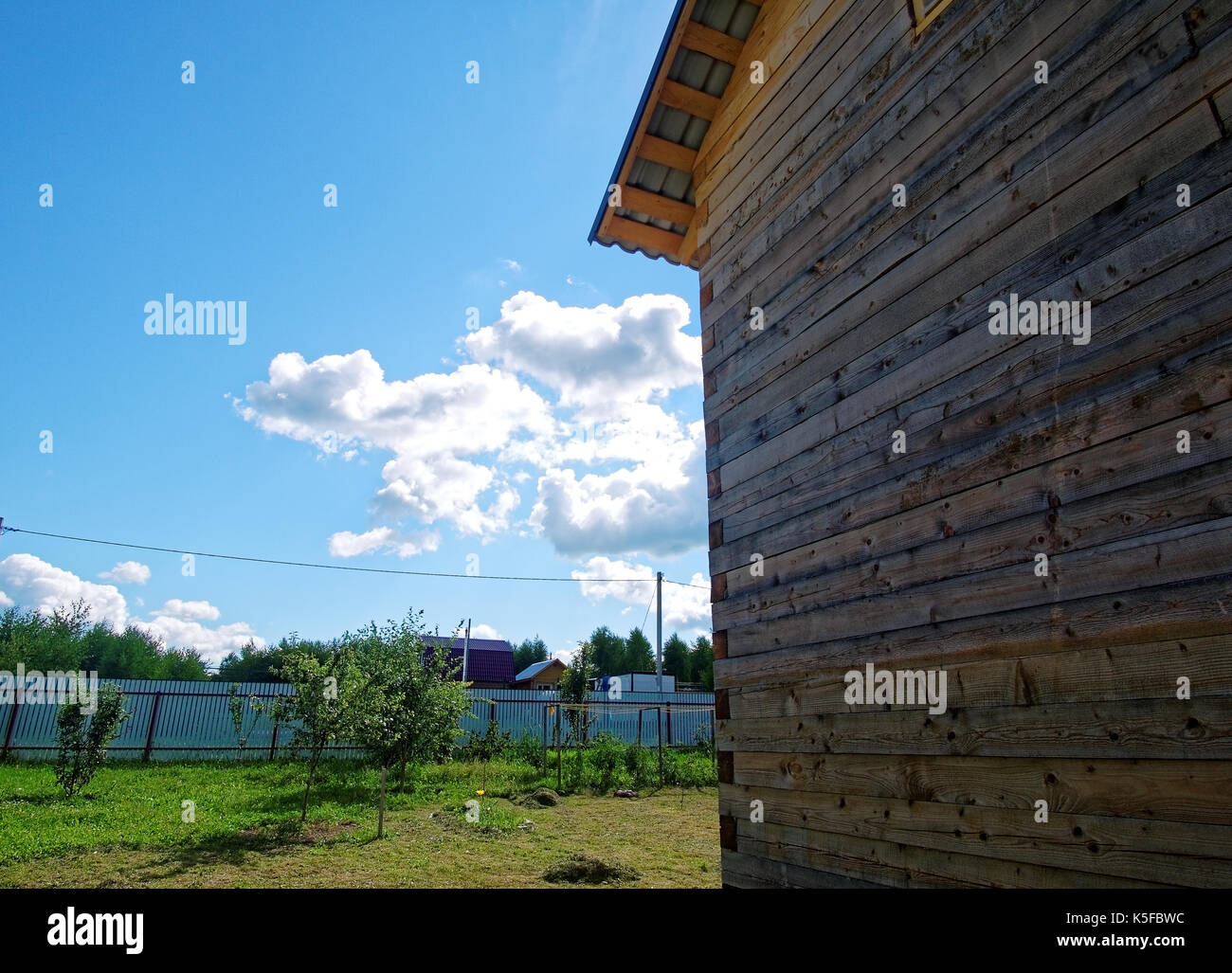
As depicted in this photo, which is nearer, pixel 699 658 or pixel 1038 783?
pixel 1038 783

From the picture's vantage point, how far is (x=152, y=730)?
2123 centimetres

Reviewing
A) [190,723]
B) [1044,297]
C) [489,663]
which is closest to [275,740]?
[190,723]

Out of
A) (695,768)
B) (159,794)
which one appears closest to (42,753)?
(159,794)

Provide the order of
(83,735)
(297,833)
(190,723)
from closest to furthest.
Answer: (297,833), (83,735), (190,723)

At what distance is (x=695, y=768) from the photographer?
20.9 metres

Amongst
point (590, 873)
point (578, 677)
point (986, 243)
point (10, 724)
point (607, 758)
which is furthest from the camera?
point (578, 677)

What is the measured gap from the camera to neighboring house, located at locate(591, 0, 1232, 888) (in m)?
2.77

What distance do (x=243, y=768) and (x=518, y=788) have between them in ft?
25.7

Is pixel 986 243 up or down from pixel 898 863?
up

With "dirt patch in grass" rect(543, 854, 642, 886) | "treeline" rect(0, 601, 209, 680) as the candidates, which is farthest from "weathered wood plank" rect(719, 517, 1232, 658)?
"treeline" rect(0, 601, 209, 680)

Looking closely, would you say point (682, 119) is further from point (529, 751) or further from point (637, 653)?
point (637, 653)

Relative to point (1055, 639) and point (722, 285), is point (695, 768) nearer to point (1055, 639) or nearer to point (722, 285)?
point (722, 285)

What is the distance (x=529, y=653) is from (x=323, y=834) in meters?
66.7

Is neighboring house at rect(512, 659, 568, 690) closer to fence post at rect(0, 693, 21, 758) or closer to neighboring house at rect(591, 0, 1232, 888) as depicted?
fence post at rect(0, 693, 21, 758)
